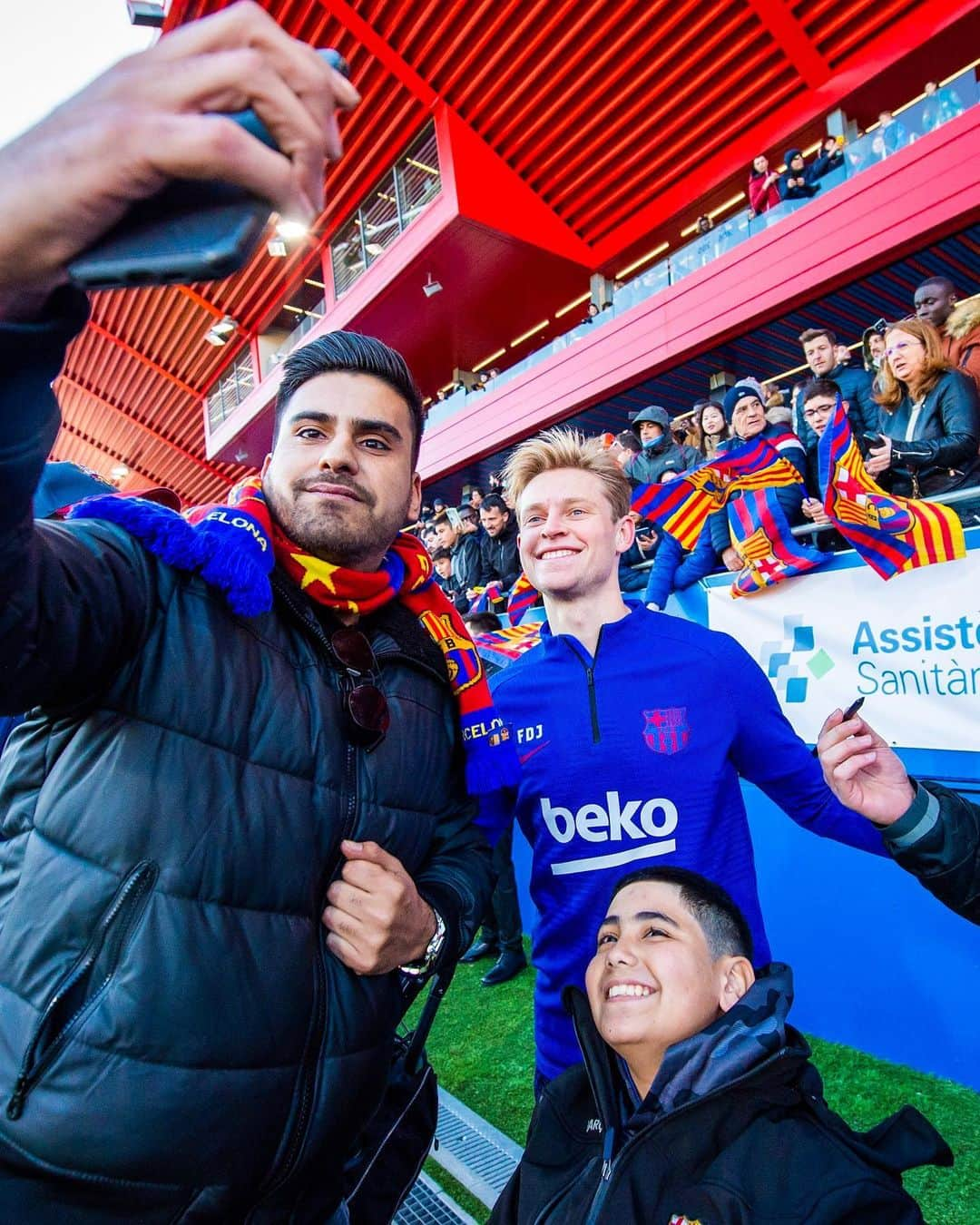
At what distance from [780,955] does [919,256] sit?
8.49 metres

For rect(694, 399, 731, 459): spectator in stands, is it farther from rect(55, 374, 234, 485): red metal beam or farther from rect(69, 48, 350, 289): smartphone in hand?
rect(55, 374, 234, 485): red metal beam

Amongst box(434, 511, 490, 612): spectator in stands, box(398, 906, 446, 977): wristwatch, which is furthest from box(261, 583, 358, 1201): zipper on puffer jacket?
box(434, 511, 490, 612): spectator in stands

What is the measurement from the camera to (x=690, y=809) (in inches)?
67.3

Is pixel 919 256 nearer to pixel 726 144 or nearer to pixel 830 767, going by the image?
pixel 726 144

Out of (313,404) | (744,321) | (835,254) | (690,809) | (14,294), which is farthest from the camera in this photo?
(744,321)

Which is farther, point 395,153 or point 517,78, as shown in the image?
point 395,153

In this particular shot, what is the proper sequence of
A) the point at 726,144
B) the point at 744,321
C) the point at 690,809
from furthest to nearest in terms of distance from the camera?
the point at 726,144 → the point at 744,321 → the point at 690,809

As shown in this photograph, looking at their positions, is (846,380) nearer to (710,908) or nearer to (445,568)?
(710,908)

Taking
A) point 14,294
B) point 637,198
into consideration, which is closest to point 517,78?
point 637,198

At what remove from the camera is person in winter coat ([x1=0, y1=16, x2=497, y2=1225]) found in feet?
2.81

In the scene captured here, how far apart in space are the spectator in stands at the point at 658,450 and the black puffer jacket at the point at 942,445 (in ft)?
6.91

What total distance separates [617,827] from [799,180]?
9.99 metres

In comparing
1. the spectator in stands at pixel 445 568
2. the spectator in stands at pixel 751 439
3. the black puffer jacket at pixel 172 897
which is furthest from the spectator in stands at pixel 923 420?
the spectator in stands at pixel 445 568

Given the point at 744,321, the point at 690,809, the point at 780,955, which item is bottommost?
the point at 780,955
